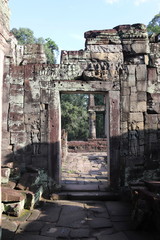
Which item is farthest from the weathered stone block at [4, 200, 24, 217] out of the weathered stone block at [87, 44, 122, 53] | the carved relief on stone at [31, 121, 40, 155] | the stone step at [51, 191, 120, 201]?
the weathered stone block at [87, 44, 122, 53]

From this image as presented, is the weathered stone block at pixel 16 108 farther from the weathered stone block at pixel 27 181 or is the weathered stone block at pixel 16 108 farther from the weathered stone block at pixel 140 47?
the weathered stone block at pixel 140 47

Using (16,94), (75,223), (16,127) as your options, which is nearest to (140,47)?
Answer: (16,94)

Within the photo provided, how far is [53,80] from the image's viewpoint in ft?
19.4

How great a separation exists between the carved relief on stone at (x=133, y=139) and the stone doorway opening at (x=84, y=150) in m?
0.94

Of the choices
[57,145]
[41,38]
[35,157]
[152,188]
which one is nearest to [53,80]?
[57,145]

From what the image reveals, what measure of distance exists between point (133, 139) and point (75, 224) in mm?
2727

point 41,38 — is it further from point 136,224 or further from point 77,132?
point 136,224

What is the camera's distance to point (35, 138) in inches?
232

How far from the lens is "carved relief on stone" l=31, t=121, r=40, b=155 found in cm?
586

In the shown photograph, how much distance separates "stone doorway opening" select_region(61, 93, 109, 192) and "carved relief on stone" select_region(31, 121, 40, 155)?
1.31 metres

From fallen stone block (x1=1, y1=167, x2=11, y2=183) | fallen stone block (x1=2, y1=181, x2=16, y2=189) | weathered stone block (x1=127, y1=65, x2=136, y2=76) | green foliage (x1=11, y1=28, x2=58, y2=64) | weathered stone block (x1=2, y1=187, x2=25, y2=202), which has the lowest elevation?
weathered stone block (x1=2, y1=187, x2=25, y2=202)

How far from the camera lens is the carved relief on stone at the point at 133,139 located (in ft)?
19.4

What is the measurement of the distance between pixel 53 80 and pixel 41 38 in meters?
36.8

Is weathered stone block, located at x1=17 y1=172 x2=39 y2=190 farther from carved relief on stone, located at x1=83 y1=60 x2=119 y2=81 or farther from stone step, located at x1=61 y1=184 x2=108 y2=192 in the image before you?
carved relief on stone, located at x1=83 y1=60 x2=119 y2=81
